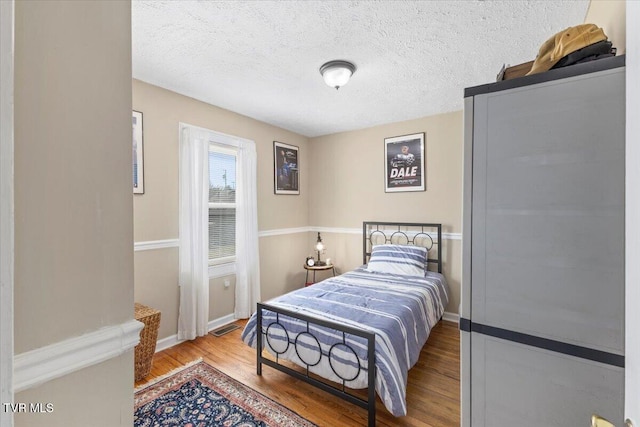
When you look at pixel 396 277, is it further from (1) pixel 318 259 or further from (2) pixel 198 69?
(2) pixel 198 69

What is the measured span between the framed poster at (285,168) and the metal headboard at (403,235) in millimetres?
1227

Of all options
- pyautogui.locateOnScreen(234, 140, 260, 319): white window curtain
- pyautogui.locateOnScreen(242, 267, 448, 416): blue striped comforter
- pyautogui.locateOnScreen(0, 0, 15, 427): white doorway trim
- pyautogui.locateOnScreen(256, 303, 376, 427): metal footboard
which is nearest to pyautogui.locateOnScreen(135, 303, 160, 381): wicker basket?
Answer: pyautogui.locateOnScreen(242, 267, 448, 416): blue striped comforter

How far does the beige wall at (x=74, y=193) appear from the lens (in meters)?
0.58

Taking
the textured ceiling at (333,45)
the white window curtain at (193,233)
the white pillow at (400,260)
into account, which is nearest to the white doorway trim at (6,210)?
the textured ceiling at (333,45)

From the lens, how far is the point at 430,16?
68.7 inches

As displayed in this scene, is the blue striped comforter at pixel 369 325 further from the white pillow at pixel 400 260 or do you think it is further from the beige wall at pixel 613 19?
the beige wall at pixel 613 19

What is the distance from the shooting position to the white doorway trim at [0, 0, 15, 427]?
42 cm

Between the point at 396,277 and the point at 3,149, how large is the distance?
10.5 ft

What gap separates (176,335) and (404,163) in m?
3.33

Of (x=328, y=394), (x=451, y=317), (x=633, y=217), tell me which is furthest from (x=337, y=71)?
(x=451, y=317)

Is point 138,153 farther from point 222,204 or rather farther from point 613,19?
point 613,19

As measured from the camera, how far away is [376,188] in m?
4.08

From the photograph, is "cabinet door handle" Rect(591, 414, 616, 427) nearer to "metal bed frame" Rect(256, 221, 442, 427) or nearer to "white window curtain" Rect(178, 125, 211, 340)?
"metal bed frame" Rect(256, 221, 442, 427)

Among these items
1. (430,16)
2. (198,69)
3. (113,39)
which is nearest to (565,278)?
(113,39)
